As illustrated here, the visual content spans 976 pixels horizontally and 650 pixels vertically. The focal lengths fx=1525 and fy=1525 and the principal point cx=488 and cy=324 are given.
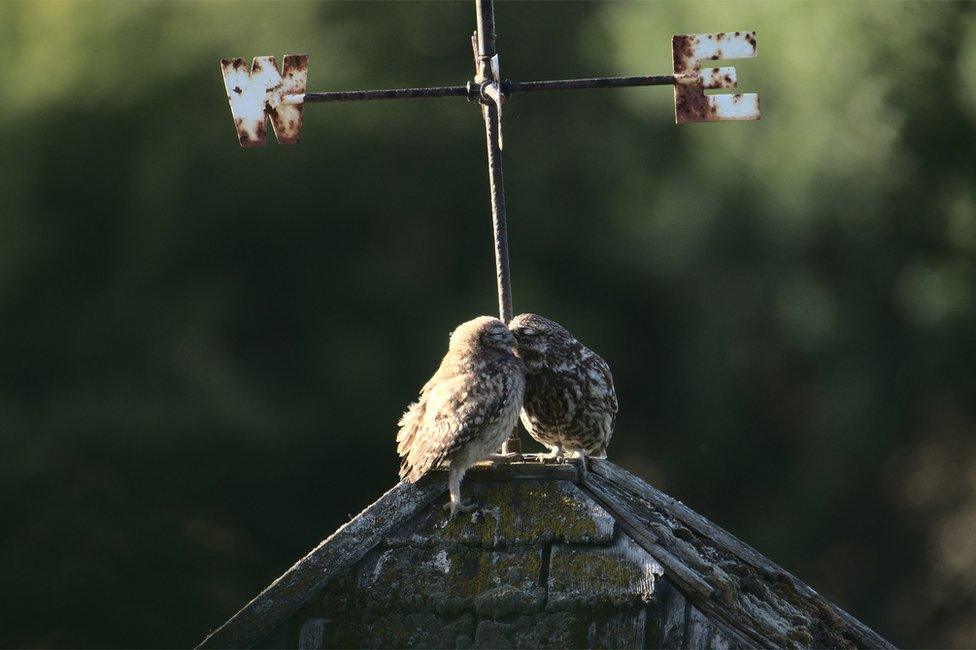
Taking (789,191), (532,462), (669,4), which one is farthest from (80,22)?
(532,462)

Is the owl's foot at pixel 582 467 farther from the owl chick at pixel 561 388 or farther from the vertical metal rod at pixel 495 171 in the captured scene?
the owl chick at pixel 561 388

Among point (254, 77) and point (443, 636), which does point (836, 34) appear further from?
point (443, 636)

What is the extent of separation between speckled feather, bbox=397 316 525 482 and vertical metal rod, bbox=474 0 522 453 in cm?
17

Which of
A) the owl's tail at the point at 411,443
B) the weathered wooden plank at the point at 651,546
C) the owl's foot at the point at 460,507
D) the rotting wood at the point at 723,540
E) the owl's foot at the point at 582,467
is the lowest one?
the rotting wood at the point at 723,540

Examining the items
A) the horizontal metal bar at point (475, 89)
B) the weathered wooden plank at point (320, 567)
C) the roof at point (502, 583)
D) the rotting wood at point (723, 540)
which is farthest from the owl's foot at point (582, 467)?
the horizontal metal bar at point (475, 89)

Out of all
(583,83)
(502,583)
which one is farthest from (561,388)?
(502,583)

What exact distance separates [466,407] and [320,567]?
0.49m

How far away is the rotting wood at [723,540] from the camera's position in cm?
395

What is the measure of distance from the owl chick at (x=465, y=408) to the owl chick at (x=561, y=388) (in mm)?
321

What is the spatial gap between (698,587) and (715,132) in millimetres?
6598

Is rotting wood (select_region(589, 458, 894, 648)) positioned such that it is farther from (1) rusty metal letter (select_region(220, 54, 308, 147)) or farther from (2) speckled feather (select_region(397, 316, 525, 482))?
(1) rusty metal letter (select_region(220, 54, 308, 147))

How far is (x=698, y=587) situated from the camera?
10.7ft

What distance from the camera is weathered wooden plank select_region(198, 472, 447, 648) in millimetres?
3295

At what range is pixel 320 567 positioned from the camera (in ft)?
10.9
